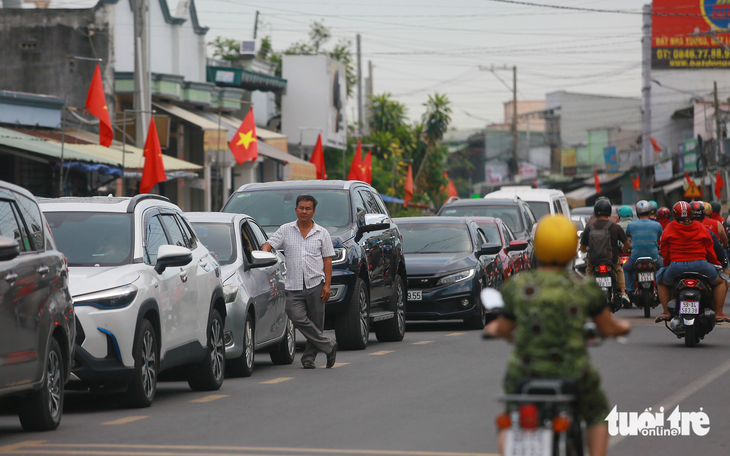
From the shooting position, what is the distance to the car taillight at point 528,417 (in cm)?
431

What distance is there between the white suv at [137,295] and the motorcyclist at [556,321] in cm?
441

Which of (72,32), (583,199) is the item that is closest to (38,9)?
(72,32)

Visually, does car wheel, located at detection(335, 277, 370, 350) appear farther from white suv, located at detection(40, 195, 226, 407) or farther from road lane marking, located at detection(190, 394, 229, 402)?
road lane marking, located at detection(190, 394, 229, 402)

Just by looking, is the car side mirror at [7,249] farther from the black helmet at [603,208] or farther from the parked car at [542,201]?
the parked car at [542,201]

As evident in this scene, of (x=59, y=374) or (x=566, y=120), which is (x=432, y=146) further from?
(x=59, y=374)

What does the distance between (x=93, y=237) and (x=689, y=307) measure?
7.18m

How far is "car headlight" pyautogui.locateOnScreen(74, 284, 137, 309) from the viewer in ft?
28.1

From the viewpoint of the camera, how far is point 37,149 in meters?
23.6

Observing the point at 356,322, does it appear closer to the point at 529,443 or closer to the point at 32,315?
the point at 32,315

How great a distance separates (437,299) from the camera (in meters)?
16.8

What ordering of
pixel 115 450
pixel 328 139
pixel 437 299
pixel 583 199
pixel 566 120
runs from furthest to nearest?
pixel 566 120 < pixel 583 199 < pixel 328 139 < pixel 437 299 < pixel 115 450

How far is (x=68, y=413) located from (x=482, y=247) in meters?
9.49

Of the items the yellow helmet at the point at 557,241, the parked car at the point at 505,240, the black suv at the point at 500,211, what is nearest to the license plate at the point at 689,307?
Result: the parked car at the point at 505,240

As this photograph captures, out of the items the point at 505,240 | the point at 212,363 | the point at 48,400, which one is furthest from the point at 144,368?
the point at 505,240
